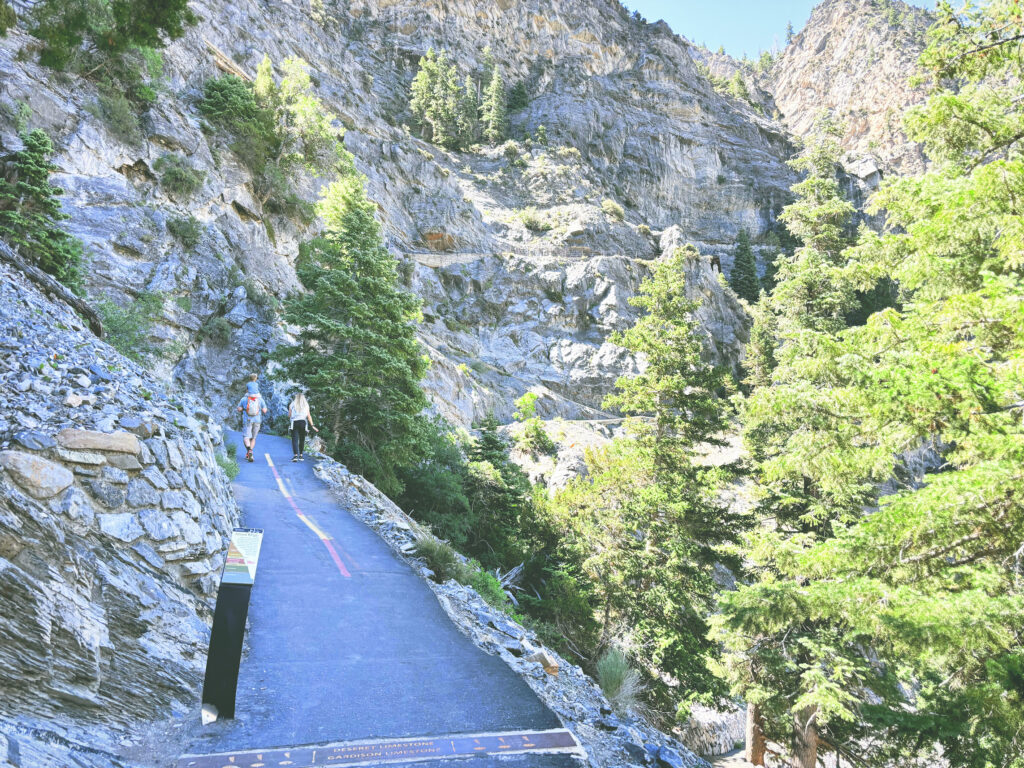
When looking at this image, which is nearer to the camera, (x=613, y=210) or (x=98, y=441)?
(x=98, y=441)

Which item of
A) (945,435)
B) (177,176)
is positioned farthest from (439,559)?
(177,176)

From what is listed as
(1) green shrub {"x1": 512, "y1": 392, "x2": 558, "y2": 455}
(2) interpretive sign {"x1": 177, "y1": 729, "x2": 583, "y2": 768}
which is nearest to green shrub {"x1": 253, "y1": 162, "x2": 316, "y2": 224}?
(1) green shrub {"x1": 512, "y1": 392, "x2": 558, "y2": 455}

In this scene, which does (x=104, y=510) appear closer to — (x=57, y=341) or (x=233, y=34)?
(x=57, y=341)

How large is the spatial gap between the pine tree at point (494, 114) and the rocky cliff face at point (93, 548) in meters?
70.8

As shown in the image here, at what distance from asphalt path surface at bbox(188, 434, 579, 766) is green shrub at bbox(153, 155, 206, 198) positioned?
21113 mm

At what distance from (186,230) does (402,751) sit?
23.6 m

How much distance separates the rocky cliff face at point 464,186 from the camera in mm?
20734

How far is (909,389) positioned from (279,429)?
56.3 feet

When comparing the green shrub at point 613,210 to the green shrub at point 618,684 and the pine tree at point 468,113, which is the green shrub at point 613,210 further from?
the green shrub at point 618,684

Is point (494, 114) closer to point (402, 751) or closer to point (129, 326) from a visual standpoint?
point (129, 326)

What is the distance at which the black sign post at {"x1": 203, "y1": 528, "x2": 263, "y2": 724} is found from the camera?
3963 mm

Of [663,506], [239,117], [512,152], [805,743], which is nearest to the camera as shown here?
[805,743]

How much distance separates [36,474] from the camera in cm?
450

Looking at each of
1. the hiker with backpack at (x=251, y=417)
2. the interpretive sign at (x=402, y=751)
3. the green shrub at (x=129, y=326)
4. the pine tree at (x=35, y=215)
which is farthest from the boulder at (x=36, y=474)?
the pine tree at (x=35, y=215)
